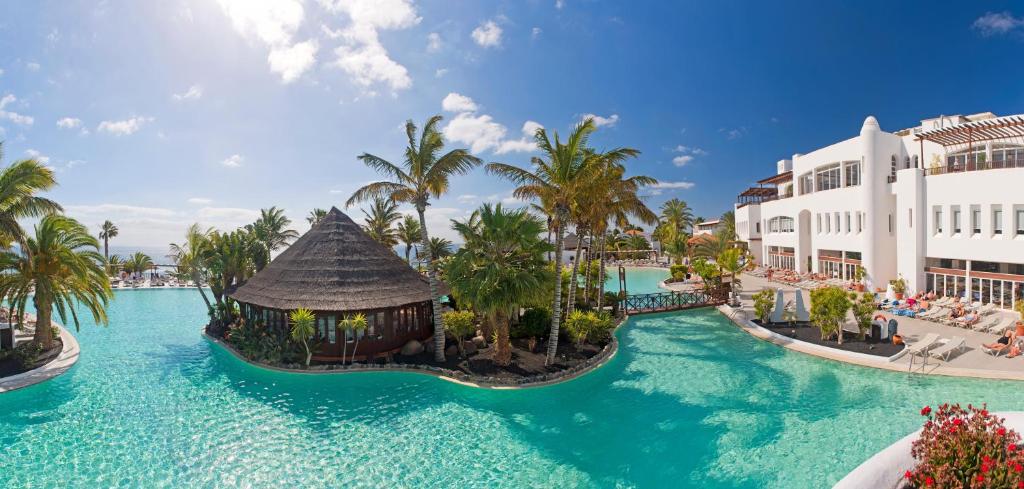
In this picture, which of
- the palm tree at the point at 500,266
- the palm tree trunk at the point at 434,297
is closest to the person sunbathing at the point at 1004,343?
the palm tree at the point at 500,266

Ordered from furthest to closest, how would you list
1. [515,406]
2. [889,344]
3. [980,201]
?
[980,201]
[889,344]
[515,406]

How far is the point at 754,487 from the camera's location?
27.7ft

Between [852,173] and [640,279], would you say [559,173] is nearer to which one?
[852,173]

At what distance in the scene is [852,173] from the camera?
3195cm

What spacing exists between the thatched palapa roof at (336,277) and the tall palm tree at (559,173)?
6452mm

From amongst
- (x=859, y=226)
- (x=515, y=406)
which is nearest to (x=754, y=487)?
(x=515, y=406)

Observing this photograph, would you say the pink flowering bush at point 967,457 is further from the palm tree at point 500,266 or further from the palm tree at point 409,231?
the palm tree at point 409,231

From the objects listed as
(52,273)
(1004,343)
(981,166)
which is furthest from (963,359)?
(52,273)

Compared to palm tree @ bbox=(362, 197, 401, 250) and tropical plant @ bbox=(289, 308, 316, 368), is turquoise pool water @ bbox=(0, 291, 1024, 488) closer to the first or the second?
tropical plant @ bbox=(289, 308, 316, 368)

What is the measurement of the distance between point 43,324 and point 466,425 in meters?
19.2

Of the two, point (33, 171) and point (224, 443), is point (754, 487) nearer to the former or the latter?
point (224, 443)

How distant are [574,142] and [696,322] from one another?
13779 millimetres

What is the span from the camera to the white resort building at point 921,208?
2119 centimetres

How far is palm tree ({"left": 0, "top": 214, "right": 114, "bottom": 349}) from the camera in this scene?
54.1 ft
